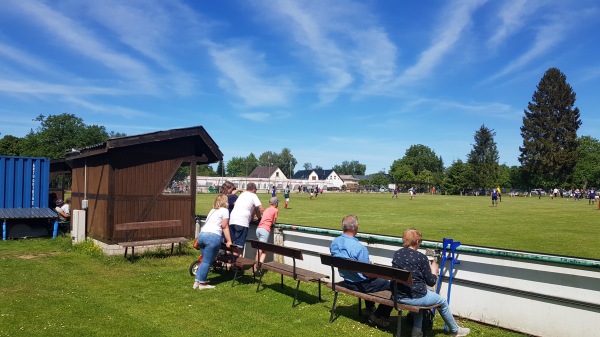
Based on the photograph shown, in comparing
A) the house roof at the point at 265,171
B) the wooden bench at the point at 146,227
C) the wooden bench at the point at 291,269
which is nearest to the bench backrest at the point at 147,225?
the wooden bench at the point at 146,227

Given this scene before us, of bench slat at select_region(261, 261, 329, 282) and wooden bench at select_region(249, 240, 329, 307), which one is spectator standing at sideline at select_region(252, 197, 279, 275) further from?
bench slat at select_region(261, 261, 329, 282)

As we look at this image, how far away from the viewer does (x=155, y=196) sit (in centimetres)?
1194

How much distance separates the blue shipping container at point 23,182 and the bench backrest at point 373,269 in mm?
13172

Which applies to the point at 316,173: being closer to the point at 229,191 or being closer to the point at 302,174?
the point at 302,174

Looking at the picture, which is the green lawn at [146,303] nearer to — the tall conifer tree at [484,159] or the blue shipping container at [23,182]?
the blue shipping container at [23,182]

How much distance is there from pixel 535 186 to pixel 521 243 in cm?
8815

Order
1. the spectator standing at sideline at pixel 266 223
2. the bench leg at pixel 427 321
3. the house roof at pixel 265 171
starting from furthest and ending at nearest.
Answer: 1. the house roof at pixel 265 171
2. the spectator standing at sideline at pixel 266 223
3. the bench leg at pixel 427 321

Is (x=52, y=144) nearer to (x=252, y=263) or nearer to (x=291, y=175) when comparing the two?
(x=252, y=263)

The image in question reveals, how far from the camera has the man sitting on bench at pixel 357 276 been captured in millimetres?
5871

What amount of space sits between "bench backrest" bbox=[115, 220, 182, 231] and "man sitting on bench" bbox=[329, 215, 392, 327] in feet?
20.3

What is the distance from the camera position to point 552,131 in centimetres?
7794

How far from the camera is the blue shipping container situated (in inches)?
578

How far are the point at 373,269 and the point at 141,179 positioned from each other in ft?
26.8

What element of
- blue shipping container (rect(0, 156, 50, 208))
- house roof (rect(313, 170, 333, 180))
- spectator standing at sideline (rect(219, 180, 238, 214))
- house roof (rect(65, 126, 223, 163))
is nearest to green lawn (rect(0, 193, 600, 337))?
spectator standing at sideline (rect(219, 180, 238, 214))
